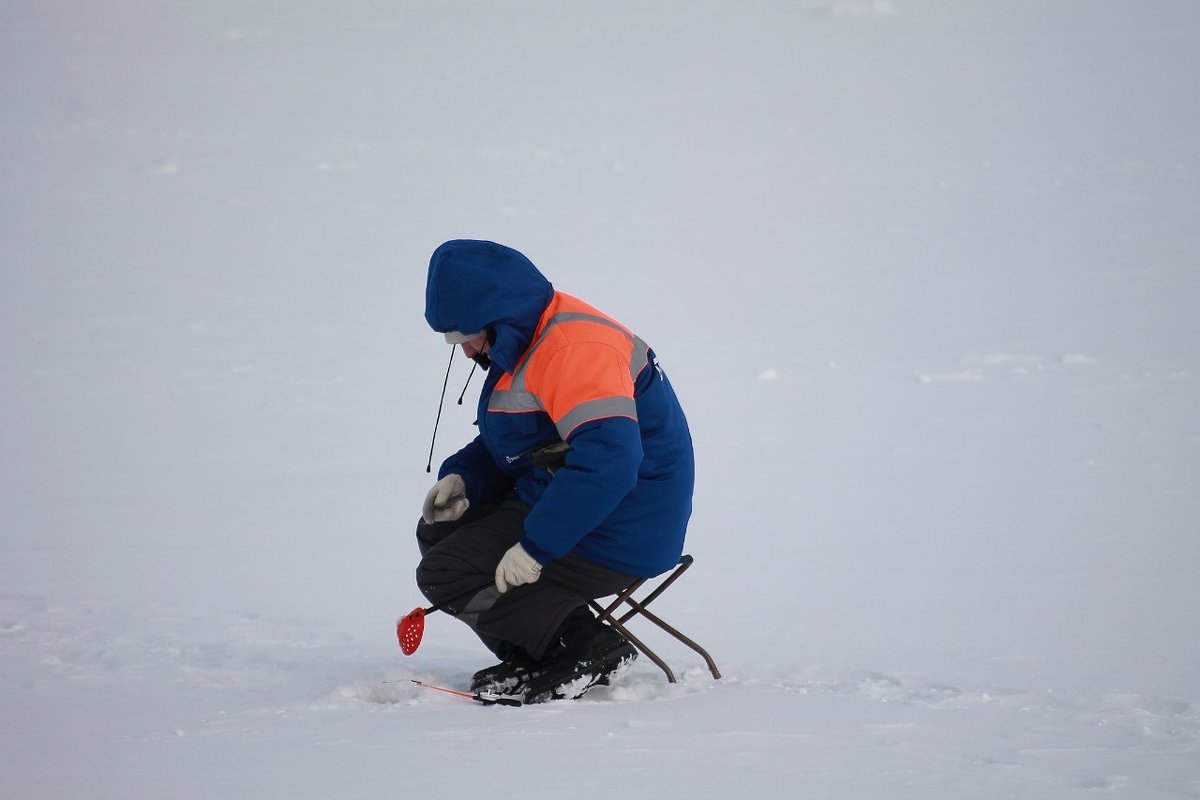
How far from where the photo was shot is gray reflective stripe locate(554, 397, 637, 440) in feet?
9.16

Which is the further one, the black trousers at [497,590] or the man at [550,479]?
the black trousers at [497,590]

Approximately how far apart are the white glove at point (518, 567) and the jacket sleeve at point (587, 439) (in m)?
0.06

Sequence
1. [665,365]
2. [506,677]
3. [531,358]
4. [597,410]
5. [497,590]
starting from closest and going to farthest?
[597,410] → [531,358] → [497,590] → [506,677] → [665,365]

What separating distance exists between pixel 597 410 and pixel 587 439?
7cm

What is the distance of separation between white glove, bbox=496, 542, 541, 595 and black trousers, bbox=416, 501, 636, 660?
135 mm

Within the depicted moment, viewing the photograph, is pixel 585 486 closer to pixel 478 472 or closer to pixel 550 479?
pixel 550 479

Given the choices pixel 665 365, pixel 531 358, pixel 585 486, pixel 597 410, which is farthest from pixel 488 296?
pixel 665 365

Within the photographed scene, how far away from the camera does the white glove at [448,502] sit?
11.0 feet

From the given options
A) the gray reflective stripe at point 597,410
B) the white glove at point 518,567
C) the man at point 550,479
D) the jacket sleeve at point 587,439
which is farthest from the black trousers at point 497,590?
the gray reflective stripe at point 597,410

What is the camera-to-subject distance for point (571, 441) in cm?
282

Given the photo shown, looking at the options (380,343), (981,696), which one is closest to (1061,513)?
(981,696)

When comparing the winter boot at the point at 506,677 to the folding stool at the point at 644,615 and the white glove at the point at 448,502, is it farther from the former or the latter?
the white glove at the point at 448,502

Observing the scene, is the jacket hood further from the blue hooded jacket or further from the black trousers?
the black trousers

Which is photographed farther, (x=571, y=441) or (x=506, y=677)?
(x=506, y=677)
